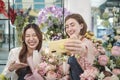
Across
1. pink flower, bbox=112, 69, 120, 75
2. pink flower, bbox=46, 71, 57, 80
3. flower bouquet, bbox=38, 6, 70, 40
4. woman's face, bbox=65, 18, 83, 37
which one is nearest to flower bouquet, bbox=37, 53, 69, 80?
pink flower, bbox=46, 71, 57, 80

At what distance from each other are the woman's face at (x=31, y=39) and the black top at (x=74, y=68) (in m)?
0.63

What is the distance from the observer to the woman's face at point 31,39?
199 cm

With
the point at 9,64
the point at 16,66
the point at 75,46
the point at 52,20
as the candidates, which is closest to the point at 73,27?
the point at 75,46

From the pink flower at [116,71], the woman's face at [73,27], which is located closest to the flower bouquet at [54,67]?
the woman's face at [73,27]

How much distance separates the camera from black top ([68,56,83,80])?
136 centimetres

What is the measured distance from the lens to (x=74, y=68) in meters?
1.38

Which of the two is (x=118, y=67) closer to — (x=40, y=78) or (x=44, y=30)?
(x=40, y=78)

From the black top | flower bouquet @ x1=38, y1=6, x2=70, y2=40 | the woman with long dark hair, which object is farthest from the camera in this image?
flower bouquet @ x1=38, y1=6, x2=70, y2=40

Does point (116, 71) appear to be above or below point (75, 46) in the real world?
below

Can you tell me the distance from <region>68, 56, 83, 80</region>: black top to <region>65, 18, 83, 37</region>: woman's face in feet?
0.44

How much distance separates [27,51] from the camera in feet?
6.90

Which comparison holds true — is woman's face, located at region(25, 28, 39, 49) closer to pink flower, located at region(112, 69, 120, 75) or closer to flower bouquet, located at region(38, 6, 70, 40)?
flower bouquet, located at region(38, 6, 70, 40)

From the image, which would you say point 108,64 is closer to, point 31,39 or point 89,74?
point 89,74

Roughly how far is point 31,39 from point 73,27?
605 mm
